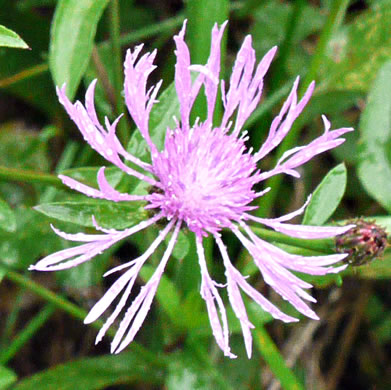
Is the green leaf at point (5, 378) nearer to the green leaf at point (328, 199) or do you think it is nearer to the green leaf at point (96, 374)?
the green leaf at point (96, 374)

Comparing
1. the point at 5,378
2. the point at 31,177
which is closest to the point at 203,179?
the point at 31,177

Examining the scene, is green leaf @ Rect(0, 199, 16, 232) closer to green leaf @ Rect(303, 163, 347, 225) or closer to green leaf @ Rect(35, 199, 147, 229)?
green leaf @ Rect(35, 199, 147, 229)

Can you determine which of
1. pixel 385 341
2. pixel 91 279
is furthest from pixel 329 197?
pixel 385 341

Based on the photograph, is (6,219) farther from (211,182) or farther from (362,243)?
(362,243)

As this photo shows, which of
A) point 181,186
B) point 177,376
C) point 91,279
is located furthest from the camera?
point 91,279

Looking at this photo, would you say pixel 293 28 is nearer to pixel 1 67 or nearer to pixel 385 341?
pixel 1 67
